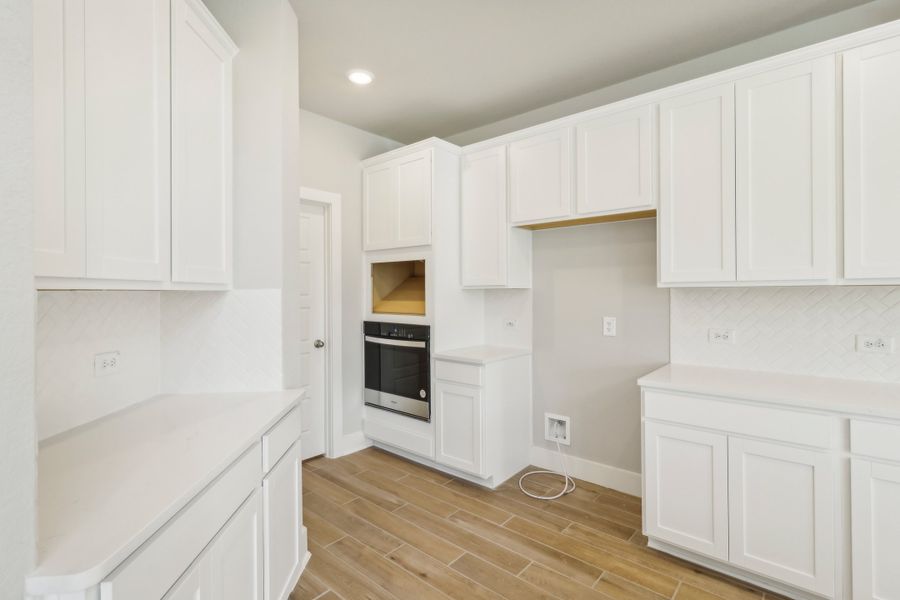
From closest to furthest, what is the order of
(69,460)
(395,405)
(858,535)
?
(69,460), (858,535), (395,405)

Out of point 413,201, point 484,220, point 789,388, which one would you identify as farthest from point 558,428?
point 413,201

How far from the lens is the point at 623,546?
91.0 inches

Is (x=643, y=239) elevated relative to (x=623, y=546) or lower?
elevated

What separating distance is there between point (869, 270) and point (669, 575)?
1.67 meters

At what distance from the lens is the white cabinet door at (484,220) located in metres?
3.13

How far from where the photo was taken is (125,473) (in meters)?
1.18

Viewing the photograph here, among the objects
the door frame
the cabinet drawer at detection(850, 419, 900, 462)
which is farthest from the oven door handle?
the cabinet drawer at detection(850, 419, 900, 462)

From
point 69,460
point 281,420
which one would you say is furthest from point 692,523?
point 69,460

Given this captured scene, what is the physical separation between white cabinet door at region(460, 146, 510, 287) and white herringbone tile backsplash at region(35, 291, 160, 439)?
207cm

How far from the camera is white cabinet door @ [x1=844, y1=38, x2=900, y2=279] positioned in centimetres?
179

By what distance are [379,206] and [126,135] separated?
7.47ft

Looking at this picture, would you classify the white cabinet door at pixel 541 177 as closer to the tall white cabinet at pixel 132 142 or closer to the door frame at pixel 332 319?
the door frame at pixel 332 319

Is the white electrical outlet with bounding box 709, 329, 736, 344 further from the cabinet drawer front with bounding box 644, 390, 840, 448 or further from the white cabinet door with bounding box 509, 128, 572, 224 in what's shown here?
the white cabinet door with bounding box 509, 128, 572, 224

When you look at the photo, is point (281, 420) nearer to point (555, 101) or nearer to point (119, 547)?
point (119, 547)
